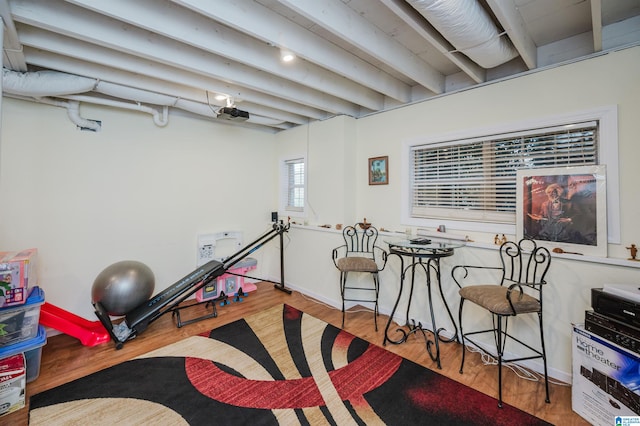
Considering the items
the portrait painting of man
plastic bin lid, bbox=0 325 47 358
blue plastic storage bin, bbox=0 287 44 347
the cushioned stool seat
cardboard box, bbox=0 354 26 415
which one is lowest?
cardboard box, bbox=0 354 26 415

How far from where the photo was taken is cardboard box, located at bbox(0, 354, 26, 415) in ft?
6.32

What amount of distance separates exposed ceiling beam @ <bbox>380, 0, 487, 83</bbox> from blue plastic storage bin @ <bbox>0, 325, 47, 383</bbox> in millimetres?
3607

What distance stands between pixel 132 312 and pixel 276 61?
2995 mm

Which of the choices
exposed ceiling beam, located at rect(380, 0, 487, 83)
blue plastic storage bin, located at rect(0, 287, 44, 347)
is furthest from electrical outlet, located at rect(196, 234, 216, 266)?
exposed ceiling beam, located at rect(380, 0, 487, 83)

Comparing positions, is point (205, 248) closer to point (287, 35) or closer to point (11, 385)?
point (11, 385)

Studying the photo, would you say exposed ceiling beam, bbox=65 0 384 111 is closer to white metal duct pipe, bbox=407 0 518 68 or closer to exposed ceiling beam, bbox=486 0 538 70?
white metal duct pipe, bbox=407 0 518 68

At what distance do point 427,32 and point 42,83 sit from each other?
10.8 feet

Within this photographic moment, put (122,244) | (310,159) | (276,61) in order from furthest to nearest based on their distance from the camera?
(310,159) < (122,244) < (276,61)

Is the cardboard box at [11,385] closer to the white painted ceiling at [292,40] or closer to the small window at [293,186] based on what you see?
the white painted ceiling at [292,40]

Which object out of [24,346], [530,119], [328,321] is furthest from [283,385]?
[530,119]

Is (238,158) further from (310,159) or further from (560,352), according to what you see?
(560,352)

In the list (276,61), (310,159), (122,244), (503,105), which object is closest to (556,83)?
(503,105)

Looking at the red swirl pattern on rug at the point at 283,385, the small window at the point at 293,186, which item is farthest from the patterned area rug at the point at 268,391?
the small window at the point at 293,186

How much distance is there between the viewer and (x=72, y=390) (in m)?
2.15
